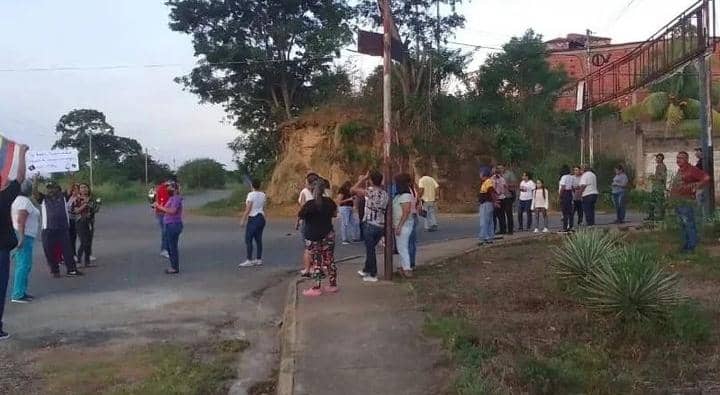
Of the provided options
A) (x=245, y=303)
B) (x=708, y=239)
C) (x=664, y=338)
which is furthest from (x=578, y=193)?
(x=664, y=338)

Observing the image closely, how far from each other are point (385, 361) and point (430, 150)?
82.4 feet

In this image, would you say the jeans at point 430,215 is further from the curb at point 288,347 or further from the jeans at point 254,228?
the curb at point 288,347

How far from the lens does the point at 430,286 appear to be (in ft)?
33.1

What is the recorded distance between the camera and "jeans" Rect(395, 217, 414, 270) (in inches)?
425

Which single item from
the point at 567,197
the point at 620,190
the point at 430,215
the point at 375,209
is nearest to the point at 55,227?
the point at 375,209

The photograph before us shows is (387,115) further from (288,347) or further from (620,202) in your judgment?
(620,202)

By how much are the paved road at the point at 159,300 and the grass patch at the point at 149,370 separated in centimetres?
26

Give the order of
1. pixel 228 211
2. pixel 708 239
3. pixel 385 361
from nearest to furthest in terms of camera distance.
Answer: pixel 385 361 → pixel 708 239 → pixel 228 211

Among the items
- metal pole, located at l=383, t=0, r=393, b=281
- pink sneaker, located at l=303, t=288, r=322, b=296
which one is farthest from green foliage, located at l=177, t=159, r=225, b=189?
pink sneaker, located at l=303, t=288, r=322, b=296

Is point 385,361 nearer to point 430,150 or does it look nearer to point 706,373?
point 706,373

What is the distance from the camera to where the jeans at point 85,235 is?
540 inches

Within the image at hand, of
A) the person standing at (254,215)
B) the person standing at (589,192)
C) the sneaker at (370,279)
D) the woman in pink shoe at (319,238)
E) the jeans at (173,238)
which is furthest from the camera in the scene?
the person standing at (589,192)

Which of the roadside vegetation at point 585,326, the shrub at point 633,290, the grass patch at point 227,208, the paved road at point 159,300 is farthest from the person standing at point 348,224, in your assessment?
the grass patch at point 227,208

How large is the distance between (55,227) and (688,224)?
9508mm
